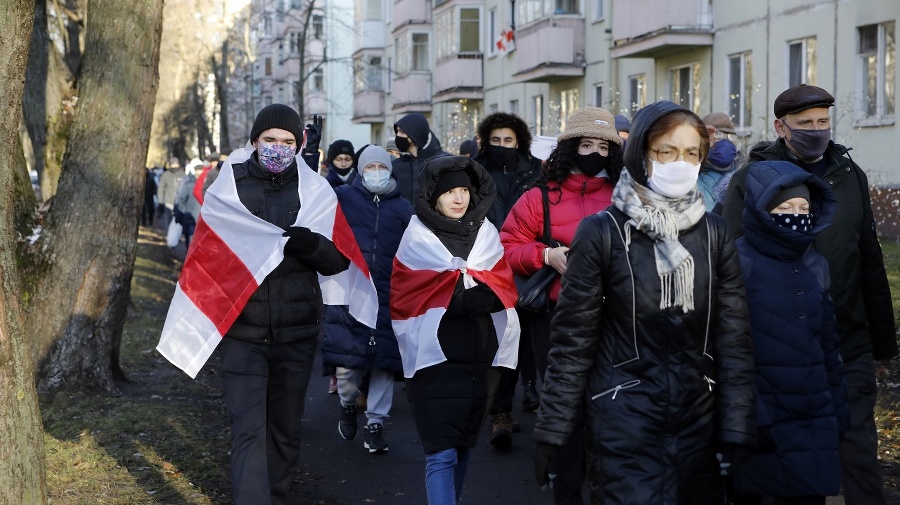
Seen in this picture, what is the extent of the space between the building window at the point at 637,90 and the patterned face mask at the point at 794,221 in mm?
22963

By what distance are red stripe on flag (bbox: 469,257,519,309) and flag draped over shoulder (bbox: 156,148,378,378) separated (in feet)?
2.52

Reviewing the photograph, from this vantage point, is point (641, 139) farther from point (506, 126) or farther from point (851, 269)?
point (506, 126)

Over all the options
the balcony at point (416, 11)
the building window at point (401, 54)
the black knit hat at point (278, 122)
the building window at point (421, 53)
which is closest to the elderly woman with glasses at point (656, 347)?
the black knit hat at point (278, 122)

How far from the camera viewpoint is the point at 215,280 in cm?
600

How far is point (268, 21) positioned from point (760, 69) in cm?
2904

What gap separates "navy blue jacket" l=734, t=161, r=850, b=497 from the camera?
4.67 m

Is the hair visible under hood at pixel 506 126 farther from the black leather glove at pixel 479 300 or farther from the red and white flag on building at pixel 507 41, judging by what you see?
the red and white flag on building at pixel 507 41

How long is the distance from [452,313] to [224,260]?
112 centimetres

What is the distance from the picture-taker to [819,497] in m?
4.75

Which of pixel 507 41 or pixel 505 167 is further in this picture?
pixel 507 41

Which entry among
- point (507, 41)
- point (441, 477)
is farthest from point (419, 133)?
point (507, 41)

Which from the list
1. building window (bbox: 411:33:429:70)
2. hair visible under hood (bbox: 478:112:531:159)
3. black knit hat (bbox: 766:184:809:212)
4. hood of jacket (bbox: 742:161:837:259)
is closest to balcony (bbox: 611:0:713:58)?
hair visible under hood (bbox: 478:112:531:159)

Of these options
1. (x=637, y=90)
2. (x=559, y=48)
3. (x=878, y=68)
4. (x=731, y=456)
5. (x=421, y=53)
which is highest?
(x=421, y=53)

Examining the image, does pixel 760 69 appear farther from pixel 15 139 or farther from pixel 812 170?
pixel 15 139
